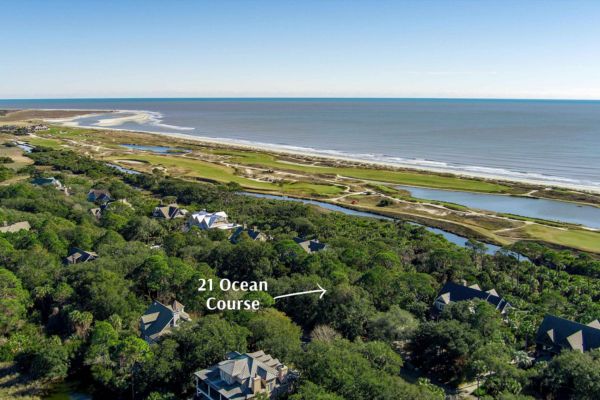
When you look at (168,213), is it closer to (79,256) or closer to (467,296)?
(79,256)

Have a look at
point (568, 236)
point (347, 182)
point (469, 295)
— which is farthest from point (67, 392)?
point (347, 182)

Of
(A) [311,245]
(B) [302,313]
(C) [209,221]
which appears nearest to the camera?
(B) [302,313]

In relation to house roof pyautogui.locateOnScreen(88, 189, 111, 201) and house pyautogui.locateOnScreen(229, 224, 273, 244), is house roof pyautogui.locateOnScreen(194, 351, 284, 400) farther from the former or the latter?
house roof pyautogui.locateOnScreen(88, 189, 111, 201)

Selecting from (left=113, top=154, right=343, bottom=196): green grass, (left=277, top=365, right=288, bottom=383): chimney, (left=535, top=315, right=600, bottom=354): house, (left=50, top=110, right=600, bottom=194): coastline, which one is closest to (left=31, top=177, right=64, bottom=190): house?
(left=113, top=154, right=343, bottom=196): green grass

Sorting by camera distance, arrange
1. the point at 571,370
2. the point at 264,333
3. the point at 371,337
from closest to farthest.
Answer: the point at 571,370, the point at 264,333, the point at 371,337

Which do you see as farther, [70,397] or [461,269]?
[461,269]

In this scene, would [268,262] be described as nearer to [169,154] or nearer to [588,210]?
[588,210]

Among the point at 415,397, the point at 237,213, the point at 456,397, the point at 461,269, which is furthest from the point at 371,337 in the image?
the point at 237,213

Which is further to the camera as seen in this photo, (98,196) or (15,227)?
(98,196)
